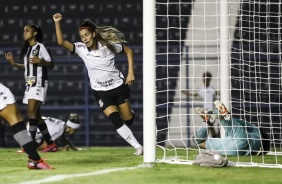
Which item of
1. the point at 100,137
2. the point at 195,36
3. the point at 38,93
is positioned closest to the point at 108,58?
the point at 38,93

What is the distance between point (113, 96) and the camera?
9.58m

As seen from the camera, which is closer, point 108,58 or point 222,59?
point 108,58

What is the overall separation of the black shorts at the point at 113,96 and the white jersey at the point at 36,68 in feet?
4.19

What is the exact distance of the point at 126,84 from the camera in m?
9.62

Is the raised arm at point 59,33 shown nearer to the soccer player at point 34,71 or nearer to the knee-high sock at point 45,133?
the soccer player at point 34,71

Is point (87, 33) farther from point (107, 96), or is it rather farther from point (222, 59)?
point (222, 59)

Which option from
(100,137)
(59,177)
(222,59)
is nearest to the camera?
(59,177)

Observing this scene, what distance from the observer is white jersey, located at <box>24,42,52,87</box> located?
418 inches

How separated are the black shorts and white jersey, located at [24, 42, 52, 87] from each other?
4.19 feet

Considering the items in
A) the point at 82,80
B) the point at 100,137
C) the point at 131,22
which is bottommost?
the point at 100,137

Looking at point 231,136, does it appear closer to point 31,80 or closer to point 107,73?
point 107,73

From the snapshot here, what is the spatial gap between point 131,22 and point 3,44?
8.79 feet

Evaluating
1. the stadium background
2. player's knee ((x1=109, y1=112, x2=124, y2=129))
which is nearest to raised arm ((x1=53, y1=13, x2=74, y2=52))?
player's knee ((x1=109, y1=112, x2=124, y2=129))

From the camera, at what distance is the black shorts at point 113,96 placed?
950cm
